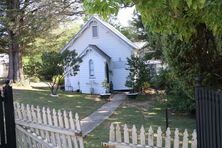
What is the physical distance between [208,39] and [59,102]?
15841mm

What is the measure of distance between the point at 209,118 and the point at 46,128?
149 inches

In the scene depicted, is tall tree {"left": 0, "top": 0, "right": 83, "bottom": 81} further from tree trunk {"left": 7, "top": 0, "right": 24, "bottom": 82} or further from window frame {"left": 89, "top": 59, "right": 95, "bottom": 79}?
window frame {"left": 89, "top": 59, "right": 95, "bottom": 79}

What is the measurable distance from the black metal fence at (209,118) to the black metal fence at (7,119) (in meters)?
3.86

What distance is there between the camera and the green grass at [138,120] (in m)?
13.5

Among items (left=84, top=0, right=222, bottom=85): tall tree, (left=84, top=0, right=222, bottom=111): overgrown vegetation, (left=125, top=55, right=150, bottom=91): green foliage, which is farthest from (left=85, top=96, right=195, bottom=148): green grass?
(left=84, top=0, right=222, bottom=85): tall tree

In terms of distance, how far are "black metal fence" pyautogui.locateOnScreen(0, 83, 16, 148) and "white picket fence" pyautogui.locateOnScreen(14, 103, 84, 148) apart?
34 cm

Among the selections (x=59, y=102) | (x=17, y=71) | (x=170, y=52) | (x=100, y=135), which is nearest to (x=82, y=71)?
(x=17, y=71)

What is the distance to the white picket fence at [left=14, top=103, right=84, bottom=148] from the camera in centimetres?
707

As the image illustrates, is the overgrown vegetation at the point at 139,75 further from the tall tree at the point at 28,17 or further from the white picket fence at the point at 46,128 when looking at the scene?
the white picket fence at the point at 46,128

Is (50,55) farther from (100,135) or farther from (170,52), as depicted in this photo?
(170,52)

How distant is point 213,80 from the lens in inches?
396

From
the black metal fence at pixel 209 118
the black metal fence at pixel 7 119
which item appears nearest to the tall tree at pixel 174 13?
the black metal fence at pixel 209 118

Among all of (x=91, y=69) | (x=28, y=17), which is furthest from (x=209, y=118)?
(x=28, y=17)

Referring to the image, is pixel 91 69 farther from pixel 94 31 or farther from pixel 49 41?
pixel 49 41
